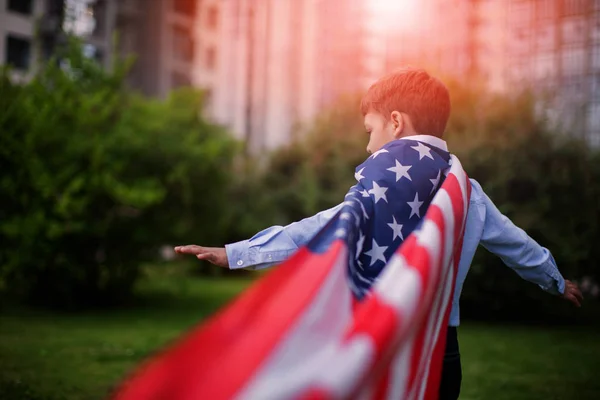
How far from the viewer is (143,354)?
26.8ft

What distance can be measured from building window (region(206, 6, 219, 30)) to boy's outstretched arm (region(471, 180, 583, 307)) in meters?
51.1

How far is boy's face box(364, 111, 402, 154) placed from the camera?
2.98 m

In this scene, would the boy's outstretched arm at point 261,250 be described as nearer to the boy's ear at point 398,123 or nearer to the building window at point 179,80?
the boy's ear at point 398,123

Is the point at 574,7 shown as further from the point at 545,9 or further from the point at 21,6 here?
the point at 21,6

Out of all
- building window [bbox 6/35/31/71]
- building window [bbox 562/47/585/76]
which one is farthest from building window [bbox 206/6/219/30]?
building window [bbox 562/47/585/76]

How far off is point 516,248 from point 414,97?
82 centimetres

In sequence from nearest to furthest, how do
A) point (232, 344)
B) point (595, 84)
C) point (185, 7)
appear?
1. point (232, 344)
2. point (595, 84)
3. point (185, 7)

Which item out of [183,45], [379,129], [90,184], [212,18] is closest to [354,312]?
[379,129]

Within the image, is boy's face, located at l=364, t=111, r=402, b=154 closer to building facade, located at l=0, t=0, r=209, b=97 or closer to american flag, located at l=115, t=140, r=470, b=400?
american flag, located at l=115, t=140, r=470, b=400

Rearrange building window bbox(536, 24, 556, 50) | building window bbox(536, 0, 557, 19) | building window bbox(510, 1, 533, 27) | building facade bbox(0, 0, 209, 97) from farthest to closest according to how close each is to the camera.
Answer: building window bbox(510, 1, 533, 27)
building window bbox(536, 0, 557, 19)
building window bbox(536, 24, 556, 50)
building facade bbox(0, 0, 209, 97)

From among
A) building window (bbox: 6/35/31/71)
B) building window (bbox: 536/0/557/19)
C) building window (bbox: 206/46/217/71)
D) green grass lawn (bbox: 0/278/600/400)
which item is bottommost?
green grass lawn (bbox: 0/278/600/400)

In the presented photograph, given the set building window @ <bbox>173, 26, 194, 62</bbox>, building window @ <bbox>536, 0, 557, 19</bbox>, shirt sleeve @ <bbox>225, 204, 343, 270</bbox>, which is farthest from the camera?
building window @ <bbox>536, 0, 557, 19</bbox>

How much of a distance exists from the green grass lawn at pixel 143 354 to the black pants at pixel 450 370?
3209 mm

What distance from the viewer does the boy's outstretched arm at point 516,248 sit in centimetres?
308
